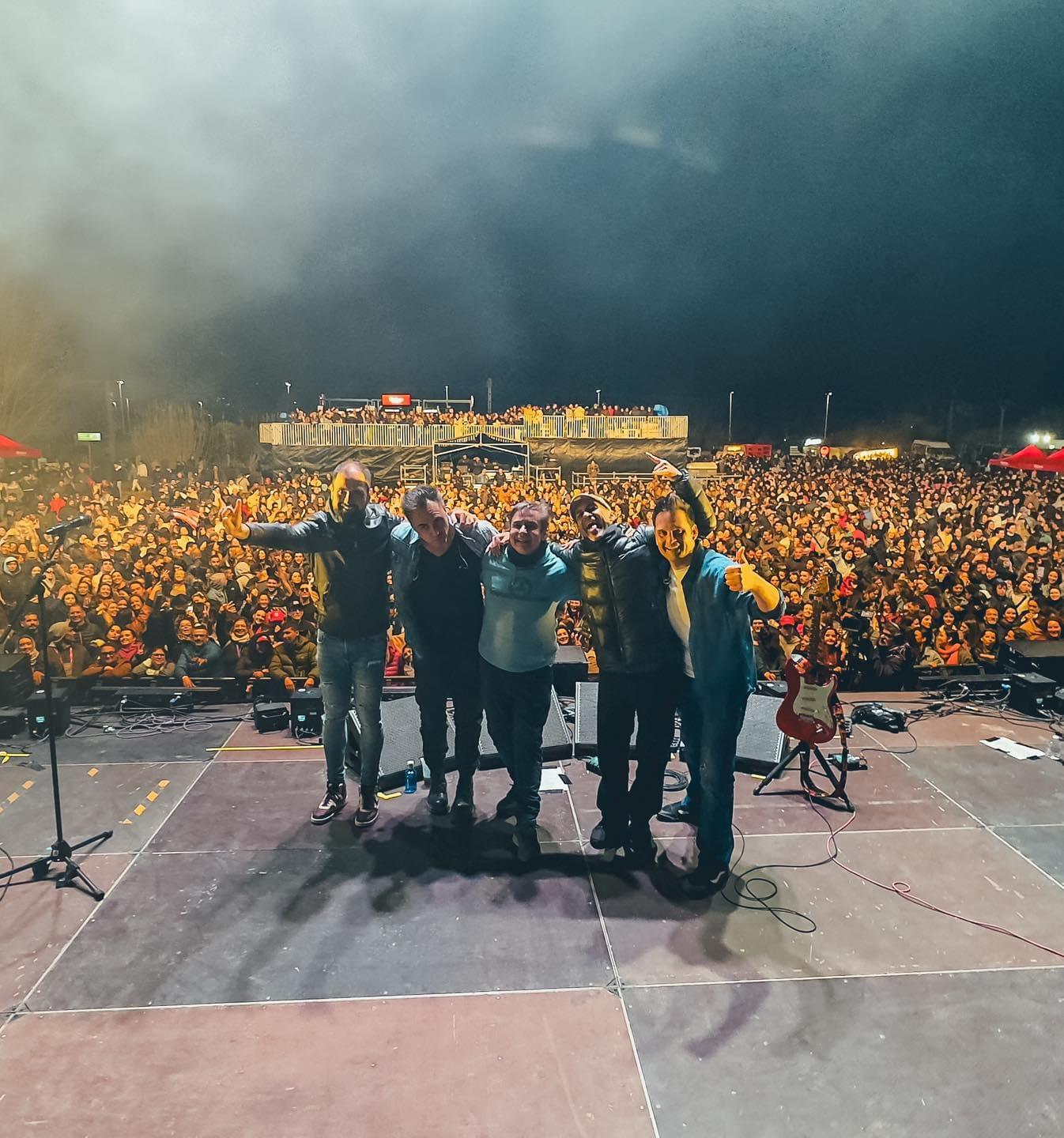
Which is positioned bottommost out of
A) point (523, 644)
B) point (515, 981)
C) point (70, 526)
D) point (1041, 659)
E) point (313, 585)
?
point (515, 981)

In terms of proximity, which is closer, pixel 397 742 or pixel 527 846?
pixel 527 846

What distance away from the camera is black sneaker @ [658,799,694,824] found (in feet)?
12.4

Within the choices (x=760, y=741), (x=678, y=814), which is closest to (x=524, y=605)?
(x=678, y=814)

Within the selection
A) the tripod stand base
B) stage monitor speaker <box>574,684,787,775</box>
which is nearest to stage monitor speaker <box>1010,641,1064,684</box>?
stage monitor speaker <box>574,684,787,775</box>

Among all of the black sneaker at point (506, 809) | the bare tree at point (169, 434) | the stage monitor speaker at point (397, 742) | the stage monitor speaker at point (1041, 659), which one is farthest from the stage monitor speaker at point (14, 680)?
the stage monitor speaker at point (1041, 659)

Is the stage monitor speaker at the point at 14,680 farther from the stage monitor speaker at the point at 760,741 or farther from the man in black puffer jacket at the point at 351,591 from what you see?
the stage monitor speaker at the point at 760,741

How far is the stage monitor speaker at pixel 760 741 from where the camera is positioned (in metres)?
4.44

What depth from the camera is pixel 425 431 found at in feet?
43.9

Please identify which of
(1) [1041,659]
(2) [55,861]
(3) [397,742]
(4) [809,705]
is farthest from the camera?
(1) [1041,659]

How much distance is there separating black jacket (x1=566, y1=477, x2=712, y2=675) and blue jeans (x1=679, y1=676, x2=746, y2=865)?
0.23 meters

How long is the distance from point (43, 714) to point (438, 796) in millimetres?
3141

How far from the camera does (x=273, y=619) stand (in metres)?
5.65

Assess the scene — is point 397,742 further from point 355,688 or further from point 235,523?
point 235,523

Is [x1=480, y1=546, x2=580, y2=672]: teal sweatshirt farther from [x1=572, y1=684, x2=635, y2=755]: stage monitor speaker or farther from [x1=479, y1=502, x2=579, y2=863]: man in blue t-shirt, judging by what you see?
[x1=572, y1=684, x2=635, y2=755]: stage monitor speaker
